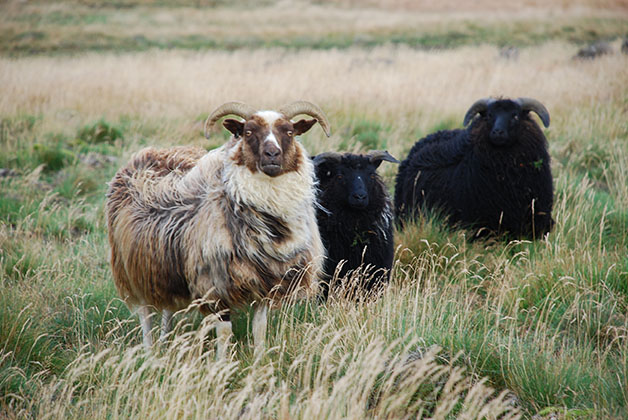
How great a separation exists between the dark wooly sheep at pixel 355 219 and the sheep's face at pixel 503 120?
1.90m

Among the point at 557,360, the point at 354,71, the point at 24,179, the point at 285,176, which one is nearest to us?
the point at 557,360

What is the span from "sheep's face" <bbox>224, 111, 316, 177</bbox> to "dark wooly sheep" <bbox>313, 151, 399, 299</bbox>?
3.35 ft

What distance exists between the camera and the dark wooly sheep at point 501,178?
7238 millimetres

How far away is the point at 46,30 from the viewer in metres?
34.2

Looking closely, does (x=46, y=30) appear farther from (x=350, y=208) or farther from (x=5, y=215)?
(x=350, y=208)

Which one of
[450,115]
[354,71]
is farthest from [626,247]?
[354,71]

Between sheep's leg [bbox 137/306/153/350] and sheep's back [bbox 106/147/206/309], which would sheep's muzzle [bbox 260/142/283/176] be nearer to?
sheep's back [bbox 106/147/206/309]

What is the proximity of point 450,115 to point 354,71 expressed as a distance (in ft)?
18.2

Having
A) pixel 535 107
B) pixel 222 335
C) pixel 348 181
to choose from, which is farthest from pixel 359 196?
pixel 535 107

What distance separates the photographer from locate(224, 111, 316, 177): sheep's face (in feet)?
→ 14.9

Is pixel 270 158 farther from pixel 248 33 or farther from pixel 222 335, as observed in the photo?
pixel 248 33

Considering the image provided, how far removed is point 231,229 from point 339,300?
1091 millimetres

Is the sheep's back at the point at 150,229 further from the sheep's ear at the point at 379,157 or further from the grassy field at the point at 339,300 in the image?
the sheep's ear at the point at 379,157

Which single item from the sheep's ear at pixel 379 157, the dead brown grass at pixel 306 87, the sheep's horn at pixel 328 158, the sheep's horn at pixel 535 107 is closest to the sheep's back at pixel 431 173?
the sheep's horn at pixel 535 107
